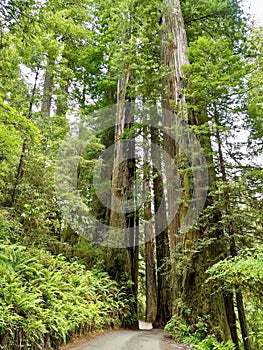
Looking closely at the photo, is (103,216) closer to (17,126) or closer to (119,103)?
(119,103)

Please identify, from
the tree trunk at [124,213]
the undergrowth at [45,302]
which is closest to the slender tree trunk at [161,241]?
the tree trunk at [124,213]

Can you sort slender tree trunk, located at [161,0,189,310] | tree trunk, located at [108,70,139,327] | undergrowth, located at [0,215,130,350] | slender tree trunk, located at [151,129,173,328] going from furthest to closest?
A: slender tree trunk, located at [151,129,173,328]
tree trunk, located at [108,70,139,327]
slender tree trunk, located at [161,0,189,310]
undergrowth, located at [0,215,130,350]

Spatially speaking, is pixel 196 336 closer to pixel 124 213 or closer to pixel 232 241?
pixel 232 241

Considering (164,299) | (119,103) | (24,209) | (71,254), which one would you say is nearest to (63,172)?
(24,209)

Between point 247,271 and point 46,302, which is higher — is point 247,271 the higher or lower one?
the higher one

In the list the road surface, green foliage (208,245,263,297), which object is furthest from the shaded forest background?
the road surface

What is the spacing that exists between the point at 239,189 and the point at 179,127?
170 centimetres

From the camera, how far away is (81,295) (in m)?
A: 6.74

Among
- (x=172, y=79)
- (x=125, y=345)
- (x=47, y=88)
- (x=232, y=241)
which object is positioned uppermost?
(x=47, y=88)

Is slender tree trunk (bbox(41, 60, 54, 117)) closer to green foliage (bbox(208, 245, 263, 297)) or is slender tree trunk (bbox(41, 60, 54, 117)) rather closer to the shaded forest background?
the shaded forest background

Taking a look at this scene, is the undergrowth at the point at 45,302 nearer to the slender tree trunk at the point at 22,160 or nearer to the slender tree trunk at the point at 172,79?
the slender tree trunk at the point at 22,160

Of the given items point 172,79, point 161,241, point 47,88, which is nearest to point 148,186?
point 161,241

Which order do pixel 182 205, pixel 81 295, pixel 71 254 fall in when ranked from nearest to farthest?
pixel 182 205 → pixel 81 295 → pixel 71 254

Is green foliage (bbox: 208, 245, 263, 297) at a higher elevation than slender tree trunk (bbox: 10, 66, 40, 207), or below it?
below
